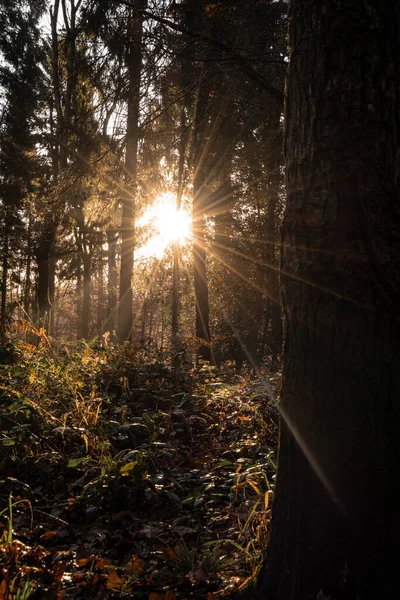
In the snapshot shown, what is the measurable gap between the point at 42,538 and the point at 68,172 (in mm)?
4938

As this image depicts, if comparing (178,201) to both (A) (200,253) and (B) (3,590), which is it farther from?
(B) (3,590)

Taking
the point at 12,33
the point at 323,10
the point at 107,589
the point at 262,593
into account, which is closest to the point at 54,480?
the point at 107,589

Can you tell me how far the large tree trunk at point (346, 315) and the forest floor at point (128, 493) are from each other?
1.59 feet

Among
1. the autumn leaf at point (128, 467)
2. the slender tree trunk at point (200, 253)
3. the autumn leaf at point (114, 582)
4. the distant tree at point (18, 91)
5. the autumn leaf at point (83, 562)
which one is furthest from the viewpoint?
the distant tree at point (18, 91)

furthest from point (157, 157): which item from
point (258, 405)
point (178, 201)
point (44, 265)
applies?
point (258, 405)

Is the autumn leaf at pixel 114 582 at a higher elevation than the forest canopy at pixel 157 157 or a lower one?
lower

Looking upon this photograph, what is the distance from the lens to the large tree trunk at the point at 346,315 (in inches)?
57.9

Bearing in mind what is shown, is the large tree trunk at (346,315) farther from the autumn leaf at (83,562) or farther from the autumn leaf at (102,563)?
the autumn leaf at (83,562)

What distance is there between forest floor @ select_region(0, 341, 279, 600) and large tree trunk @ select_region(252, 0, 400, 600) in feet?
1.59

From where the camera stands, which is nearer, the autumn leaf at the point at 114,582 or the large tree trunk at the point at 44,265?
the autumn leaf at the point at 114,582

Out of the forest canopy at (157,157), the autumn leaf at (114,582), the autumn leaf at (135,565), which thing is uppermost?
the forest canopy at (157,157)

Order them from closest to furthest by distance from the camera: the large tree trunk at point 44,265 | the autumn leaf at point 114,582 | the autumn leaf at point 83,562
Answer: the autumn leaf at point 114,582 → the autumn leaf at point 83,562 → the large tree trunk at point 44,265

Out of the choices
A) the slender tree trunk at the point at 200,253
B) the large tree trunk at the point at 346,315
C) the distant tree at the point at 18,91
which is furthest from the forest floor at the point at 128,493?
the distant tree at the point at 18,91

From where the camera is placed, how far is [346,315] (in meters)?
1.52
